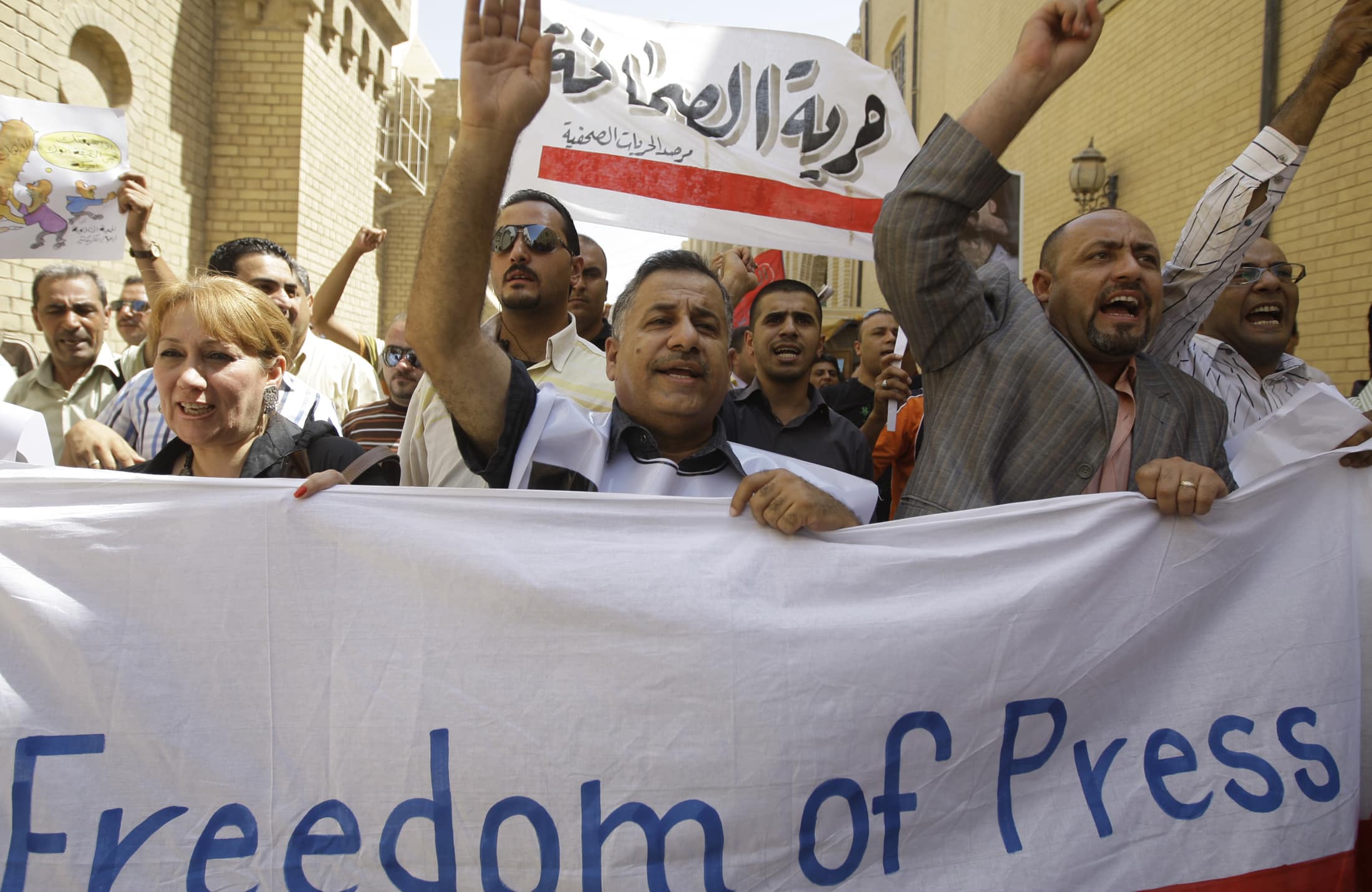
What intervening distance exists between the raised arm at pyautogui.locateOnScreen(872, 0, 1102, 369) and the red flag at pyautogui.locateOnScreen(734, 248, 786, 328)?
11.3ft

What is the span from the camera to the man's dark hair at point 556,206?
10.7 ft

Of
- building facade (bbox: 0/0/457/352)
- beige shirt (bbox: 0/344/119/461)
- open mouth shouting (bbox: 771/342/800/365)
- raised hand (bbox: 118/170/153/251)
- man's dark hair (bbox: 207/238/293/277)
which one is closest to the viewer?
man's dark hair (bbox: 207/238/293/277)

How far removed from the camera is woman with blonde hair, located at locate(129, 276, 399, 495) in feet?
7.02

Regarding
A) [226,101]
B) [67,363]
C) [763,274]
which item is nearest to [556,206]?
[67,363]

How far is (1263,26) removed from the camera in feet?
20.8

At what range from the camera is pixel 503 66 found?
1.94 meters

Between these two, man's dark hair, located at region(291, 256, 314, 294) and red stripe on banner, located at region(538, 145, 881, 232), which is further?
red stripe on banner, located at region(538, 145, 881, 232)

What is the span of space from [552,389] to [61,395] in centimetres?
295

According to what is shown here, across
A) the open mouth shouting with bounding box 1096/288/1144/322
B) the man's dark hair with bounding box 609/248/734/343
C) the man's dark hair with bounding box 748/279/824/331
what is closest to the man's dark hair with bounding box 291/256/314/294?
the man's dark hair with bounding box 609/248/734/343

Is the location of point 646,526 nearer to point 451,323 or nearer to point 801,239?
point 451,323

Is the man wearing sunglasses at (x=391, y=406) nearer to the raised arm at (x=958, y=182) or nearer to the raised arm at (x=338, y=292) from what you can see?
the raised arm at (x=338, y=292)

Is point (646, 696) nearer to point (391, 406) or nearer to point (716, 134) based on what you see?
point (391, 406)

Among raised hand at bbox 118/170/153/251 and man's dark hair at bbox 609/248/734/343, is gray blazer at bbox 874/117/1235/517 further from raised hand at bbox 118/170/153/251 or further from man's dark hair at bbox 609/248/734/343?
raised hand at bbox 118/170/153/251

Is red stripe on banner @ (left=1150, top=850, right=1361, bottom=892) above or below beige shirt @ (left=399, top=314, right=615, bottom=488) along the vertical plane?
below
